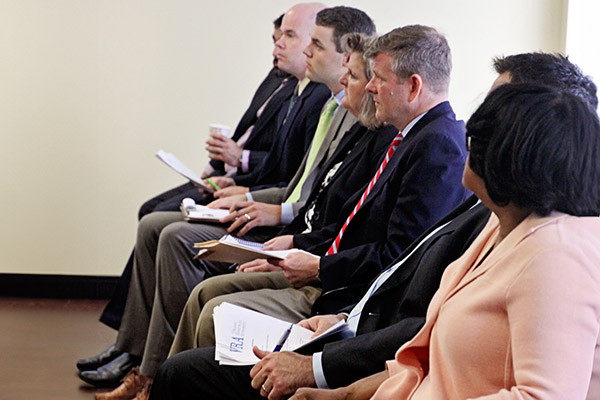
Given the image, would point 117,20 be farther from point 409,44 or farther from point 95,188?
point 409,44

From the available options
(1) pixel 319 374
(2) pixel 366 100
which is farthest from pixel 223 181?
(1) pixel 319 374

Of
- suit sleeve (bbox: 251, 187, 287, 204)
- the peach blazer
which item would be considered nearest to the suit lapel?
suit sleeve (bbox: 251, 187, 287, 204)

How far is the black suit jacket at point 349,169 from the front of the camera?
294 centimetres

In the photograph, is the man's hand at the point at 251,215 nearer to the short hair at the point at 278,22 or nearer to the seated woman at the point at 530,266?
the short hair at the point at 278,22

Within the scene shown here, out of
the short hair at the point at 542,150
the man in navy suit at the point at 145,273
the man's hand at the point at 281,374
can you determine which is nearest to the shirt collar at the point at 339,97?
the man in navy suit at the point at 145,273

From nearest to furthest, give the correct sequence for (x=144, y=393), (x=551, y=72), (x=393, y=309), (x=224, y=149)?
(x=551, y=72) < (x=393, y=309) < (x=144, y=393) < (x=224, y=149)

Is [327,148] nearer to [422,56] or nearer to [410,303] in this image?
[422,56]

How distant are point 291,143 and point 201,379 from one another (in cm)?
184

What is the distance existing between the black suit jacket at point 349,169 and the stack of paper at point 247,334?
0.73 meters

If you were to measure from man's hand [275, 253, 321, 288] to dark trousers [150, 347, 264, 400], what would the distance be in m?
0.55

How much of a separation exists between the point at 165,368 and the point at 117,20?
3185 millimetres

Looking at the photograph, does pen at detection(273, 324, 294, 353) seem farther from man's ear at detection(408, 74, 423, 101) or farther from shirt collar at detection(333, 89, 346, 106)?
shirt collar at detection(333, 89, 346, 106)

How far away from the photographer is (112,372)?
3754 mm

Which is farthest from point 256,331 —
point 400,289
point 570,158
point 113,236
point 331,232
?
point 113,236
